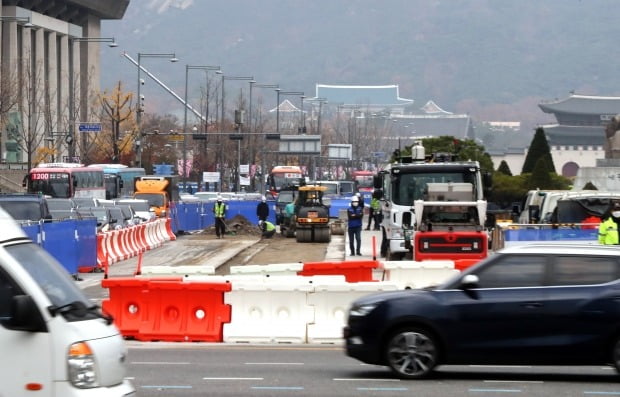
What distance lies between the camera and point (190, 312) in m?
20.4

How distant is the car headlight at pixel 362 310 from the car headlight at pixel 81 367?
21.0ft

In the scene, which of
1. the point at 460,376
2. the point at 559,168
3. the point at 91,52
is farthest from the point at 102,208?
the point at 559,168

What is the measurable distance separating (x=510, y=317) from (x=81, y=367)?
6.87m

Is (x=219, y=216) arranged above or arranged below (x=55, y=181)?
below

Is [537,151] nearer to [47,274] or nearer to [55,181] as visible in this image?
[55,181]

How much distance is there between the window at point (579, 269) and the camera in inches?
618

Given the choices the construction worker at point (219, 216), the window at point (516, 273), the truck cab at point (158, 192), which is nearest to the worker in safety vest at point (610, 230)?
the window at point (516, 273)

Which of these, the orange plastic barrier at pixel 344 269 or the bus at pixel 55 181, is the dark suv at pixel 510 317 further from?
the bus at pixel 55 181

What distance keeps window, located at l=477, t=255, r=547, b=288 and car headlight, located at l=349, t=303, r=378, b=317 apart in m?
1.22

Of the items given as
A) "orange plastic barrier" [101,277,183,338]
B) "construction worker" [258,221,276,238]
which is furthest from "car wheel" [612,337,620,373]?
"construction worker" [258,221,276,238]

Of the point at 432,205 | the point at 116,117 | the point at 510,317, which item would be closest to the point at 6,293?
the point at 510,317

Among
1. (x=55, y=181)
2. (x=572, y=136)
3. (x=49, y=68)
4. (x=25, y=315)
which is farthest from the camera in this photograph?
(x=572, y=136)

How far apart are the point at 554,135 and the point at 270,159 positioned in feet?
234

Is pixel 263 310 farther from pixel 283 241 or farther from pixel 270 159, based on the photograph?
pixel 270 159
